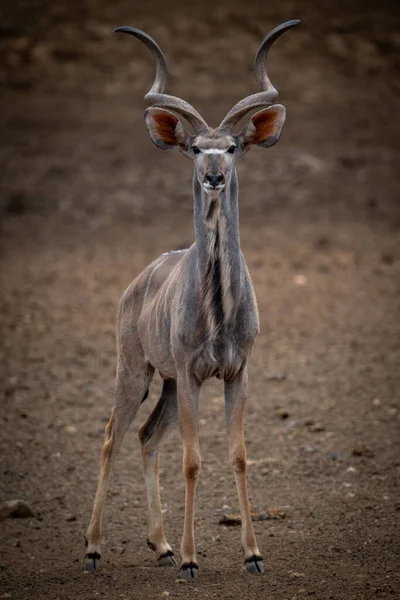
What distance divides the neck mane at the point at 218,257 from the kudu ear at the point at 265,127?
0.34 m

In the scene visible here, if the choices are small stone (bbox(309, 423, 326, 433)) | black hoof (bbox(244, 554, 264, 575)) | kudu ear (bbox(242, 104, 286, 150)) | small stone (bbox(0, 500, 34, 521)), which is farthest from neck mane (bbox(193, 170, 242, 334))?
small stone (bbox(309, 423, 326, 433))

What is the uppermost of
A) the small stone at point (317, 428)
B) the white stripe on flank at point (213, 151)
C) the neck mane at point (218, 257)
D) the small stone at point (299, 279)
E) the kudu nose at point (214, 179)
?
the white stripe on flank at point (213, 151)

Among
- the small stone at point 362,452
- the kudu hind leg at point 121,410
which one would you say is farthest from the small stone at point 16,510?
the small stone at point 362,452

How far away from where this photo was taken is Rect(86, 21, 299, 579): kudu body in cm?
572

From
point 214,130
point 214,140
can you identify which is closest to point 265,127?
point 214,130

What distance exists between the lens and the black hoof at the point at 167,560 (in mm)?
6094

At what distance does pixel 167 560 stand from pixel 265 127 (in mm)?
2550

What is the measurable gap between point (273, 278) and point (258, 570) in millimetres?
7674

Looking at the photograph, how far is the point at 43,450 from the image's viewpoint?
8.22 metres

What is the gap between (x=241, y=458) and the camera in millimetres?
5777

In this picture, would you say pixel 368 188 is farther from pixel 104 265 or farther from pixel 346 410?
pixel 346 410

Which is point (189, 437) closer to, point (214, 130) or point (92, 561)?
point (92, 561)

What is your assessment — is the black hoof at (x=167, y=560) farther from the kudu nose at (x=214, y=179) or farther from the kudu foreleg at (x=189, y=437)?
the kudu nose at (x=214, y=179)

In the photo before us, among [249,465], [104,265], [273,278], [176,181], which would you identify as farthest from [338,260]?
[249,465]
